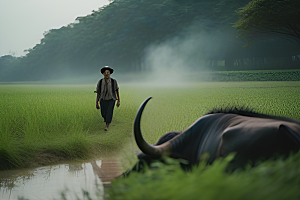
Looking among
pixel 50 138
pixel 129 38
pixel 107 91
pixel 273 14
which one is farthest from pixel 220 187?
pixel 129 38

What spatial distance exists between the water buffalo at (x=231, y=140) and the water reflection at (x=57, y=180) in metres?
0.85

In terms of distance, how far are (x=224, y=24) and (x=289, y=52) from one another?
594cm

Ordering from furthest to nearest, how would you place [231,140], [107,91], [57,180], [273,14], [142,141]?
[273,14], [107,91], [57,180], [231,140], [142,141]

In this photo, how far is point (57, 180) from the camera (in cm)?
247

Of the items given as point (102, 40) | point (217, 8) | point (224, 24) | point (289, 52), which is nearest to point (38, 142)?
point (289, 52)

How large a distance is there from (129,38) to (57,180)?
1055 inches

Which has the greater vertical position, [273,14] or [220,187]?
[273,14]

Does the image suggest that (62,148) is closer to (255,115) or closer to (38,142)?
(38,142)

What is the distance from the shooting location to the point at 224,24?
2200 cm

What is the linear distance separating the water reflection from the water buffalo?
0.85 meters

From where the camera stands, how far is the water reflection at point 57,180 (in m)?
2.17

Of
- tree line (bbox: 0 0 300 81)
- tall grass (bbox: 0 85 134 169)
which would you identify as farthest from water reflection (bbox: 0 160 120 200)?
tree line (bbox: 0 0 300 81)

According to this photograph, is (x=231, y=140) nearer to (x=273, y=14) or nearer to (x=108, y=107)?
(x=108, y=107)

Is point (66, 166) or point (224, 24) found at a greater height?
point (224, 24)
